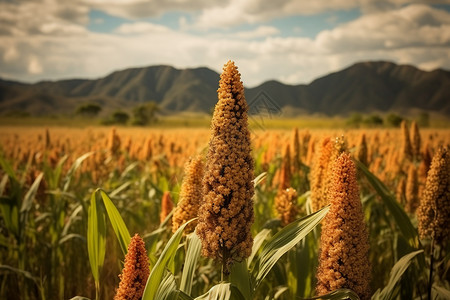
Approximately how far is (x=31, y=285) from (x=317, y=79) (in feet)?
20.8

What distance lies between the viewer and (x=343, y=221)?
1897 mm

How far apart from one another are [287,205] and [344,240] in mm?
1868

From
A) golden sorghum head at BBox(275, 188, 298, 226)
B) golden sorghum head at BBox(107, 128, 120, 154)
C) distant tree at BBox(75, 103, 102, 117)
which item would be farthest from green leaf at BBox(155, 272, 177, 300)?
distant tree at BBox(75, 103, 102, 117)

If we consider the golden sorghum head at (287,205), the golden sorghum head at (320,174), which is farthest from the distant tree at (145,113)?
the golden sorghum head at (320,174)

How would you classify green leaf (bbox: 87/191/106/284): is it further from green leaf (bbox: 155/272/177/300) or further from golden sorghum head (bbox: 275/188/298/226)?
golden sorghum head (bbox: 275/188/298/226)

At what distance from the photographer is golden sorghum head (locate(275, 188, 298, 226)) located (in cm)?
372

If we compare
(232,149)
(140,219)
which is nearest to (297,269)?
(232,149)

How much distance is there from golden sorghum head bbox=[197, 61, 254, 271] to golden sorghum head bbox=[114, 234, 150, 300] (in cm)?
32

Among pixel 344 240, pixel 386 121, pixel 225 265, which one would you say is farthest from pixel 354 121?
pixel 225 265

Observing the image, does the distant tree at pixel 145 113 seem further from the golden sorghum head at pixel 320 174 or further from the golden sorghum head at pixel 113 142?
the golden sorghum head at pixel 320 174

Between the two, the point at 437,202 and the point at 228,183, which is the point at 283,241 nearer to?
the point at 228,183

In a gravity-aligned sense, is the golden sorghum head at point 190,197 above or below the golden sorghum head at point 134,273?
above

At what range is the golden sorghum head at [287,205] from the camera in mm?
3725

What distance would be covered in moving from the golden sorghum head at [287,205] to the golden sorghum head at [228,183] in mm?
1941
